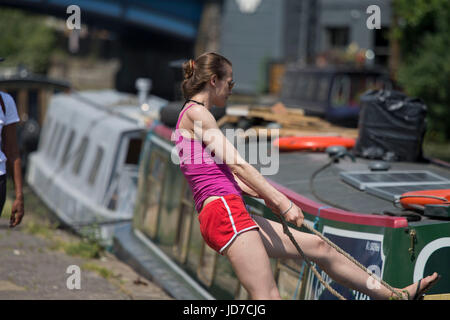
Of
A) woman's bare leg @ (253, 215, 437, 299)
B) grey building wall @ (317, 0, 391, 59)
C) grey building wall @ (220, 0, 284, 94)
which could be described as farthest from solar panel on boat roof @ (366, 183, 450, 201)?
grey building wall @ (220, 0, 284, 94)

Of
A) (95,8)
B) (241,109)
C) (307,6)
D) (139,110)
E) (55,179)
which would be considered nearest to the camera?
(241,109)

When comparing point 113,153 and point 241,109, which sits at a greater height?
point 241,109

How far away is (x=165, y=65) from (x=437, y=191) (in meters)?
28.3

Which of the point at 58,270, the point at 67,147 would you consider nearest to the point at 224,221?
the point at 58,270

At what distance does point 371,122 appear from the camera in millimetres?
6969

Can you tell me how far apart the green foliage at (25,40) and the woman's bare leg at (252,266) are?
4334cm

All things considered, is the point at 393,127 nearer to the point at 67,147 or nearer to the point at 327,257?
the point at 327,257

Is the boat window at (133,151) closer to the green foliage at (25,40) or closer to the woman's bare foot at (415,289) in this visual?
the woman's bare foot at (415,289)

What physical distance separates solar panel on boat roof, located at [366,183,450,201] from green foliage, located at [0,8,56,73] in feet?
138

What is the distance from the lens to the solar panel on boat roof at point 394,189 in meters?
5.32
